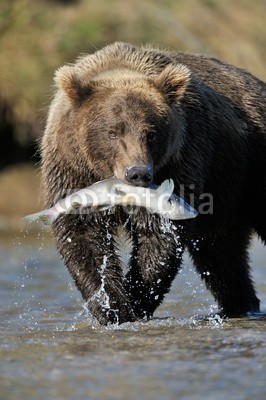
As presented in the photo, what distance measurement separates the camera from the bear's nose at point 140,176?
6.73 metres

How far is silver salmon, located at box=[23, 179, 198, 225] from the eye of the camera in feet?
22.1

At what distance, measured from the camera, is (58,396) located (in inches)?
198

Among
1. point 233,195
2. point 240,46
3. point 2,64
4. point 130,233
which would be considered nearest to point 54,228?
point 130,233

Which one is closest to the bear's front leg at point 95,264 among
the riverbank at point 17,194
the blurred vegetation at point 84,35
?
the riverbank at point 17,194

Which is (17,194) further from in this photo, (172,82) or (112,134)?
(112,134)

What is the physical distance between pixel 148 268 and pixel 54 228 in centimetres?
72

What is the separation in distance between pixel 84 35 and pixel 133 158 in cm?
1120

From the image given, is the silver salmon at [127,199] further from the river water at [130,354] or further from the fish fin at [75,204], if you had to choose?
the river water at [130,354]

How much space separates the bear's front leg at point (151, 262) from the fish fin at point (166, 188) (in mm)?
571

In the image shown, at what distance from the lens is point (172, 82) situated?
293 inches

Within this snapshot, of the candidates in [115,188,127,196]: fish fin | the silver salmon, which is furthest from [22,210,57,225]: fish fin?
[115,188,127,196]: fish fin

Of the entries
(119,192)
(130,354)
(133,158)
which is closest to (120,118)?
(133,158)

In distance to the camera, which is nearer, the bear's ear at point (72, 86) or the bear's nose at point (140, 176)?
the bear's nose at point (140, 176)

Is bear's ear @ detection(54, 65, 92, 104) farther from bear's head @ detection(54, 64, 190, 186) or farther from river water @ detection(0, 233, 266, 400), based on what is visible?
river water @ detection(0, 233, 266, 400)
